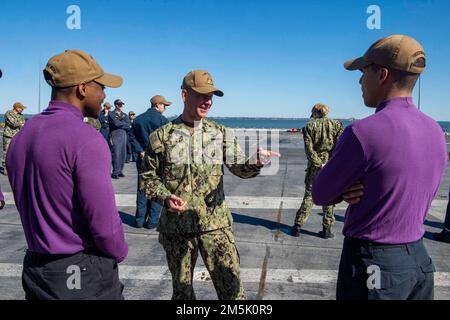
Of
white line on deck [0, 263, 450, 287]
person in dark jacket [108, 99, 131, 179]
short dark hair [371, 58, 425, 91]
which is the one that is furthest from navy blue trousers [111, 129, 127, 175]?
short dark hair [371, 58, 425, 91]

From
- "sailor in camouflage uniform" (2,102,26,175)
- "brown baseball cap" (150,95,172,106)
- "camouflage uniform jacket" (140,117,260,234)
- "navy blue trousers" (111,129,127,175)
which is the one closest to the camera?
"camouflage uniform jacket" (140,117,260,234)

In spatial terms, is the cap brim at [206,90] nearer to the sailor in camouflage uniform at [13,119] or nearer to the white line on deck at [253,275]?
the white line on deck at [253,275]

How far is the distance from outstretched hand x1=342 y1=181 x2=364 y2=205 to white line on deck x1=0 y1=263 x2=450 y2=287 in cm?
254

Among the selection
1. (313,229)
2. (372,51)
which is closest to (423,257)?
(372,51)

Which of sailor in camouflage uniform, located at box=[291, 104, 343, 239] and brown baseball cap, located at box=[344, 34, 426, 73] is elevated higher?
brown baseball cap, located at box=[344, 34, 426, 73]

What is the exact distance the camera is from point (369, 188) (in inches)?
78.5

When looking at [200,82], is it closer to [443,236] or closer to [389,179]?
[389,179]

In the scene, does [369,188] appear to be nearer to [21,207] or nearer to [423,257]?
[423,257]

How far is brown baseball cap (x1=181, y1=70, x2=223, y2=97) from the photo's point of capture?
3.10 meters

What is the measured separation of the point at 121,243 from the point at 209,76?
1.52 m

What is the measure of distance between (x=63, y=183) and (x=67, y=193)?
55 millimetres

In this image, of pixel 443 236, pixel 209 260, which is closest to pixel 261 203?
pixel 443 236

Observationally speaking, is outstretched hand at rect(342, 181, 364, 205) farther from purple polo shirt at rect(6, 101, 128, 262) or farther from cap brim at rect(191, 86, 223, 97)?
cap brim at rect(191, 86, 223, 97)

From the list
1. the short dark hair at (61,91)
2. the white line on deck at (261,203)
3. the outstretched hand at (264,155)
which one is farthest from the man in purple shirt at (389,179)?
the white line on deck at (261,203)
